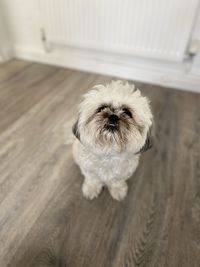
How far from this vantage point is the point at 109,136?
0.74 metres

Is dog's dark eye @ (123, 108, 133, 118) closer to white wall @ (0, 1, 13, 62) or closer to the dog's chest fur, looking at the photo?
the dog's chest fur

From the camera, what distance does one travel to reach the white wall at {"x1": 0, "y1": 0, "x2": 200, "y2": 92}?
1.99m

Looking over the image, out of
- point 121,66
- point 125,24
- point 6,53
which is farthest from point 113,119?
point 6,53

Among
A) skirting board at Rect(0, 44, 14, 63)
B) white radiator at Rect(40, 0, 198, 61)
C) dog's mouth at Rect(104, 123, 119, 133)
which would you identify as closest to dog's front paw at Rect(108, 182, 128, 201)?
dog's mouth at Rect(104, 123, 119, 133)

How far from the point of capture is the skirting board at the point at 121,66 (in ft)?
6.53

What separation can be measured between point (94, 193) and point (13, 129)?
826 mm

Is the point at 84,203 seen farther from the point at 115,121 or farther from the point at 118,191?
the point at 115,121

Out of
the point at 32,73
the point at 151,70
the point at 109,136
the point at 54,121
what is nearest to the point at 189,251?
the point at 109,136

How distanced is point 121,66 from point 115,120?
5.21ft

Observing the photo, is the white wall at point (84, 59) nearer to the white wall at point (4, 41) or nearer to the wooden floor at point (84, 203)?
the white wall at point (4, 41)

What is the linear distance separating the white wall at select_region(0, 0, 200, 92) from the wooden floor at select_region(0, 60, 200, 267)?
544mm

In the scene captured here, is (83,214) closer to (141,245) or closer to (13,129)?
(141,245)

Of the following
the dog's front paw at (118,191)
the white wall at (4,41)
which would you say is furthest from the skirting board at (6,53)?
the dog's front paw at (118,191)

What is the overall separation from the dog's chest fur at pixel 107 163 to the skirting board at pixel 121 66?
1430 millimetres
